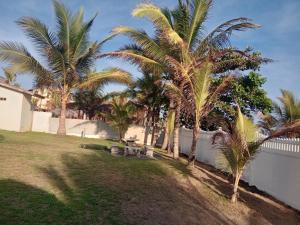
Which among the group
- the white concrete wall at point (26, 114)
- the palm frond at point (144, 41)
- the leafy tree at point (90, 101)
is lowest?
the white concrete wall at point (26, 114)

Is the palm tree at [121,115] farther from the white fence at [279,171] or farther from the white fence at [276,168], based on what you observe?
the white fence at [279,171]

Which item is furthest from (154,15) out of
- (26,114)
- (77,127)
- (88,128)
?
(77,127)

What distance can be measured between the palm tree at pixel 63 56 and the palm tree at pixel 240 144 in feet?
49.7

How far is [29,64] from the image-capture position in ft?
77.3

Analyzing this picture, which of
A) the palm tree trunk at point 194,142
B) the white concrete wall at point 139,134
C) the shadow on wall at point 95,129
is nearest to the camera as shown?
the palm tree trunk at point 194,142

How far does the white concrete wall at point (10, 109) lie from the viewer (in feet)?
77.6

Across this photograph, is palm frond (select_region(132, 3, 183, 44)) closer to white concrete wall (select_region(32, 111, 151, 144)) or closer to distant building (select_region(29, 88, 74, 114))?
distant building (select_region(29, 88, 74, 114))

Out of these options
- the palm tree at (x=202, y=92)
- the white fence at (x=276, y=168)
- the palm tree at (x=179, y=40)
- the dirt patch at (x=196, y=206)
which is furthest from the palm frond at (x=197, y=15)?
the dirt patch at (x=196, y=206)

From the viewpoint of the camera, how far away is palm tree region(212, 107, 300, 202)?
355 inches

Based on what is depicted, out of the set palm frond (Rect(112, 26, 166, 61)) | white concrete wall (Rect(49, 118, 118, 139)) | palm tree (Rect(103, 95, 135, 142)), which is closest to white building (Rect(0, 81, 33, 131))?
white concrete wall (Rect(49, 118, 118, 139))

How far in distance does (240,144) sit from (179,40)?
636 cm

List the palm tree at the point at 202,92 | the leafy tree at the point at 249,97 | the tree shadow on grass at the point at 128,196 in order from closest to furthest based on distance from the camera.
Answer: the tree shadow on grass at the point at 128,196 → the palm tree at the point at 202,92 → the leafy tree at the point at 249,97

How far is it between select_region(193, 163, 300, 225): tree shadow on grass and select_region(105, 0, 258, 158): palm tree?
3989 millimetres

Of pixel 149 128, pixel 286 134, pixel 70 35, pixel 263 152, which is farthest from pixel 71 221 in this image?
pixel 149 128
